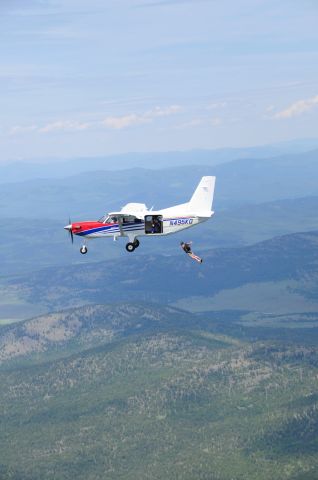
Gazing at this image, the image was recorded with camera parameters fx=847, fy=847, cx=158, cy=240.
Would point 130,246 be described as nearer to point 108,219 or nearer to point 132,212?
point 132,212

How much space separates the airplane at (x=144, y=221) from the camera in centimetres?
14788

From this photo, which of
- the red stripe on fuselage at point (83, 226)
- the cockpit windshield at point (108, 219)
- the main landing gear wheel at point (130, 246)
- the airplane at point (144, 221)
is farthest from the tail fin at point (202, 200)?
the red stripe on fuselage at point (83, 226)

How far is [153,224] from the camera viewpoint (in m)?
148

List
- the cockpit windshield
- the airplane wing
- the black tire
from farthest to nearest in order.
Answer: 1. the cockpit windshield
2. the airplane wing
3. the black tire

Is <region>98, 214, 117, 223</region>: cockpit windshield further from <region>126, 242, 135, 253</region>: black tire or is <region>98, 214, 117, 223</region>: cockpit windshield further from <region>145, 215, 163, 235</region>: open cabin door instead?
<region>126, 242, 135, 253</region>: black tire

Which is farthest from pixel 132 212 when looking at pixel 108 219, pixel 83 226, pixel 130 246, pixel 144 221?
pixel 83 226

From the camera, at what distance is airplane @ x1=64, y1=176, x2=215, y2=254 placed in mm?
147875

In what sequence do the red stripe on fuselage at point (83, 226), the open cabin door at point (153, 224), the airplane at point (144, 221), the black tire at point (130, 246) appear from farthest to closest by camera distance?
1. the red stripe on fuselage at point (83, 226)
2. the open cabin door at point (153, 224)
3. the airplane at point (144, 221)
4. the black tire at point (130, 246)

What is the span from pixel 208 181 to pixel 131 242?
71.1ft

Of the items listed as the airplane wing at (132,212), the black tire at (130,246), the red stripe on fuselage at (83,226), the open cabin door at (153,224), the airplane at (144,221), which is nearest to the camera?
the black tire at (130,246)

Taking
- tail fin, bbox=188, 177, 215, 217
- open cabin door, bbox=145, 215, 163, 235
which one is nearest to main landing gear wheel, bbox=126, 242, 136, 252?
open cabin door, bbox=145, 215, 163, 235

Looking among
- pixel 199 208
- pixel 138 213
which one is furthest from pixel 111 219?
pixel 199 208

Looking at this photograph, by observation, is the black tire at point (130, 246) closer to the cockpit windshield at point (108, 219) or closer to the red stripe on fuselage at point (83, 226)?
the cockpit windshield at point (108, 219)

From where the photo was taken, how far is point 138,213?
148 m
